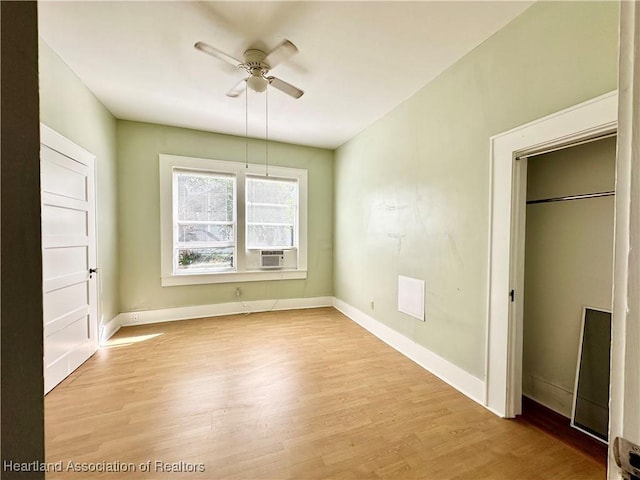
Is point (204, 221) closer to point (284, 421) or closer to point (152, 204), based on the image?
point (152, 204)

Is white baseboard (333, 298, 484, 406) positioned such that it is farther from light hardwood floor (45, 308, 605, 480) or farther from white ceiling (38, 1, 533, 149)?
white ceiling (38, 1, 533, 149)

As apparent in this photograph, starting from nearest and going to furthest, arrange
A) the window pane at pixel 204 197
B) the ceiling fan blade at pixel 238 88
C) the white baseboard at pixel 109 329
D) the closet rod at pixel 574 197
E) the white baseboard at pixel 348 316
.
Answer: the closet rod at pixel 574 197 → the white baseboard at pixel 348 316 → the ceiling fan blade at pixel 238 88 → the white baseboard at pixel 109 329 → the window pane at pixel 204 197

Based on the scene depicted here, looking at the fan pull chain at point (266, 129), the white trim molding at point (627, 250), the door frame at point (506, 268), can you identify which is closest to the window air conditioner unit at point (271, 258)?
the fan pull chain at point (266, 129)

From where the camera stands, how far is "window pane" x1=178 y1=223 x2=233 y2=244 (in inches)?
162

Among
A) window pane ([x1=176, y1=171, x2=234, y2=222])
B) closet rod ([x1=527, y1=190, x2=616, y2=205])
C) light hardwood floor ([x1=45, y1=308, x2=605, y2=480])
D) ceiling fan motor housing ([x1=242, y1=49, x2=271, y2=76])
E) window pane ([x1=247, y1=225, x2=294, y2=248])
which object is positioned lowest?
light hardwood floor ([x1=45, y1=308, x2=605, y2=480])

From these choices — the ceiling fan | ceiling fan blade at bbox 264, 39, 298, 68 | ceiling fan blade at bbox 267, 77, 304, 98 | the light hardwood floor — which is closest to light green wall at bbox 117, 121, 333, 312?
the light hardwood floor

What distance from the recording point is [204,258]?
427 centimetres

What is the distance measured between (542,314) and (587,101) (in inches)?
62.3

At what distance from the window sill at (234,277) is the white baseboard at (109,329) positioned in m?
0.70

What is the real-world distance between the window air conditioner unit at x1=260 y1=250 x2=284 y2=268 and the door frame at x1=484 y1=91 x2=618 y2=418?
10.5ft

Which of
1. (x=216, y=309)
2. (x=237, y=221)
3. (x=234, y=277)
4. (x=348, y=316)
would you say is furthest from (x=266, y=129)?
(x=348, y=316)

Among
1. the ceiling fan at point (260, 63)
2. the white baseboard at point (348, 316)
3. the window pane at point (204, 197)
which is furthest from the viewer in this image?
the window pane at point (204, 197)

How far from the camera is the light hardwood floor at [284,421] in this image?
1578 millimetres

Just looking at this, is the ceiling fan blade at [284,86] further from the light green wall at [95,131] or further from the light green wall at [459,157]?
the light green wall at [95,131]
